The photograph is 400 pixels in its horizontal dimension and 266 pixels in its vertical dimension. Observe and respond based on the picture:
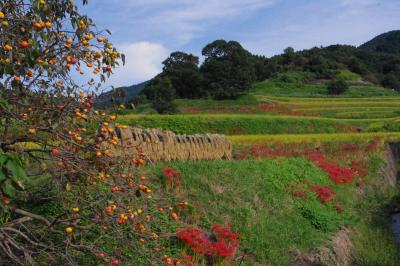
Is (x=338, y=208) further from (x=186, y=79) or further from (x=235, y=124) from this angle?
(x=186, y=79)

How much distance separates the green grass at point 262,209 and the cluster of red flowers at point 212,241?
48cm

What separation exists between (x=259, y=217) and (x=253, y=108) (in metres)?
35.7

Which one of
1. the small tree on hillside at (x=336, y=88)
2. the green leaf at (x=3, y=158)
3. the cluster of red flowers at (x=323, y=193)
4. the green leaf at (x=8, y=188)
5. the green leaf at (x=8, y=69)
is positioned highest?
the green leaf at (x=8, y=69)

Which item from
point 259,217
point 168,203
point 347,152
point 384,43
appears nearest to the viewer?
point 168,203

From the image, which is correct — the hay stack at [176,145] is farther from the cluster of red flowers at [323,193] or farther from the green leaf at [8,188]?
the green leaf at [8,188]

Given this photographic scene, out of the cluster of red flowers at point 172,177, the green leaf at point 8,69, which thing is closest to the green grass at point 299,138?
the cluster of red flowers at point 172,177

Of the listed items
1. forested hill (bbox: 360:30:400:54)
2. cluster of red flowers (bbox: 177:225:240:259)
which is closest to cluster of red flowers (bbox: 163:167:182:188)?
cluster of red flowers (bbox: 177:225:240:259)

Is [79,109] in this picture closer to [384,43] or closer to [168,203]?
[168,203]

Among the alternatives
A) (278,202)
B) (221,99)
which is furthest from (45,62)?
(221,99)

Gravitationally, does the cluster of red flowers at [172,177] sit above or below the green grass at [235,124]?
above

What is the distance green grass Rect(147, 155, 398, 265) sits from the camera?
9.46 meters

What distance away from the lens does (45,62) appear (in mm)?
4602

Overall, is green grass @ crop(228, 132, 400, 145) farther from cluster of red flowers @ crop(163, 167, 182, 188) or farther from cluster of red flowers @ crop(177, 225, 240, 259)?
cluster of red flowers @ crop(177, 225, 240, 259)

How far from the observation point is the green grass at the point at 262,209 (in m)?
9.46
